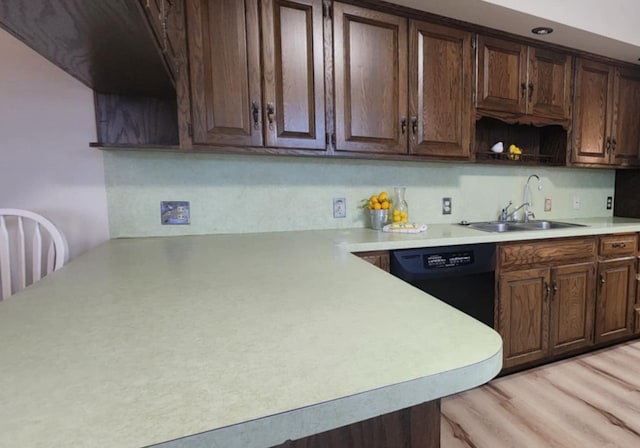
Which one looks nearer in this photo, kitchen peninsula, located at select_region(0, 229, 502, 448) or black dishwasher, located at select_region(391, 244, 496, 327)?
kitchen peninsula, located at select_region(0, 229, 502, 448)

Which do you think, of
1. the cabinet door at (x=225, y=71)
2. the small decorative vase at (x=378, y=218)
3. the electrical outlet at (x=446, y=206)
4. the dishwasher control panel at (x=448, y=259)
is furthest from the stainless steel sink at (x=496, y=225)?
the cabinet door at (x=225, y=71)

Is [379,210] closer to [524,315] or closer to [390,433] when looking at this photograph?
[524,315]

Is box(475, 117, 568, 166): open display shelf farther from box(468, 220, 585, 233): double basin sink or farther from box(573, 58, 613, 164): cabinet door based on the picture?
box(468, 220, 585, 233): double basin sink

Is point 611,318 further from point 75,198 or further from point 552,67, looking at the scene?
point 75,198

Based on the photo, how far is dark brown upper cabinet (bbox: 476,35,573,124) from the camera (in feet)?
6.50

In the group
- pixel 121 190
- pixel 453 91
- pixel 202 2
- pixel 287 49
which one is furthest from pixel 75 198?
pixel 453 91

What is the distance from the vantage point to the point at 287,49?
1589 mm

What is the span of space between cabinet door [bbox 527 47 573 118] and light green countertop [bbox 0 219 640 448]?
6.63ft

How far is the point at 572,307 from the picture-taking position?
6.78 ft

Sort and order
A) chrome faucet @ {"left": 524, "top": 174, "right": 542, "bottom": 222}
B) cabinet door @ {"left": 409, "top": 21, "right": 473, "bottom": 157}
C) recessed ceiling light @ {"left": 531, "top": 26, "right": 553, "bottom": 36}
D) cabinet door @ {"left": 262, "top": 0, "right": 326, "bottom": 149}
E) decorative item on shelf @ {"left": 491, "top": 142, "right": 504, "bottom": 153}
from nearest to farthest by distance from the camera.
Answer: cabinet door @ {"left": 262, "top": 0, "right": 326, "bottom": 149}, cabinet door @ {"left": 409, "top": 21, "right": 473, "bottom": 157}, recessed ceiling light @ {"left": 531, "top": 26, "right": 553, "bottom": 36}, decorative item on shelf @ {"left": 491, "top": 142, "right": 504, "bottom": 153}, chrome faucet @ {"left": 524, "top": 174, "right": 542, "bottom": 222}

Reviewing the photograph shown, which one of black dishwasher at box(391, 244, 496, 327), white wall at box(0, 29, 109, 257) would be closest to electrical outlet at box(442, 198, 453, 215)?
black dishwasher at box(391, 244, 496, 327)

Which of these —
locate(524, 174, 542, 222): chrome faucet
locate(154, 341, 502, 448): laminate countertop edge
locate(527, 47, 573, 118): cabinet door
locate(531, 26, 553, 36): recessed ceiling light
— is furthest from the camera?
locate(524, 174, 542, 222): chrome faucet

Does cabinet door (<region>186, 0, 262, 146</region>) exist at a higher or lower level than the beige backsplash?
higher

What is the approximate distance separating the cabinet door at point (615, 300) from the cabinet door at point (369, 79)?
1.69 meters
